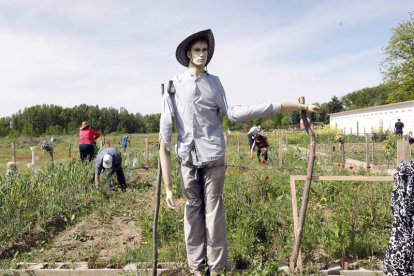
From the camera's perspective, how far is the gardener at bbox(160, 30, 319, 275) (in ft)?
8.43

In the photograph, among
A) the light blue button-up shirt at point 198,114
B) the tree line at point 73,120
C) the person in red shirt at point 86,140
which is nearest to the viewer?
the light blue button-up shirt at point 198,114

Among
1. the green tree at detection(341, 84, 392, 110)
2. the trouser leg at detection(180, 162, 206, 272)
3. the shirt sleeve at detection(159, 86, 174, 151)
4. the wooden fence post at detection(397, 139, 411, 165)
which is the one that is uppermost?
the green tree at detection(341, 84, 392, 110)

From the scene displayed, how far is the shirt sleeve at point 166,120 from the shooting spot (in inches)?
104

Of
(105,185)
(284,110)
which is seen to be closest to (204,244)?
→ (284,110)

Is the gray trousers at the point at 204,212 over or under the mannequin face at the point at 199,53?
under

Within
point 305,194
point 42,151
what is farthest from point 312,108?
point 42,151

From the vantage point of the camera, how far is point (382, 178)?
2.70 metres

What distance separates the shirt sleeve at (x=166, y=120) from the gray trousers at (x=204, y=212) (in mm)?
215

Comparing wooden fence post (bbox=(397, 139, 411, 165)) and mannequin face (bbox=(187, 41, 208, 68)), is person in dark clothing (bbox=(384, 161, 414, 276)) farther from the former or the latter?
mannequin face (bbox=(187, 41, 208, 68))

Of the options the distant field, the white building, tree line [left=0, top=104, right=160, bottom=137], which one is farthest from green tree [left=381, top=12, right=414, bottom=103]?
tree line [left=0, top=104, right=160, bottom=137]

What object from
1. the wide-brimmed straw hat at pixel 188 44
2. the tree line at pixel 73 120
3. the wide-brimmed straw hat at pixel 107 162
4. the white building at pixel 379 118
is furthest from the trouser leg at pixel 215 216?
the tree line at pixel 73 120

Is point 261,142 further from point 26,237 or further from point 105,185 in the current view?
point 26,237

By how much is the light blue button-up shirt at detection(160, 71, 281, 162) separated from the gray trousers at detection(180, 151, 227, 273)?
3.2 inches

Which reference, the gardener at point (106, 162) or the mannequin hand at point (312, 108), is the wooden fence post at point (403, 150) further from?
the gardener at point (106, 162)
